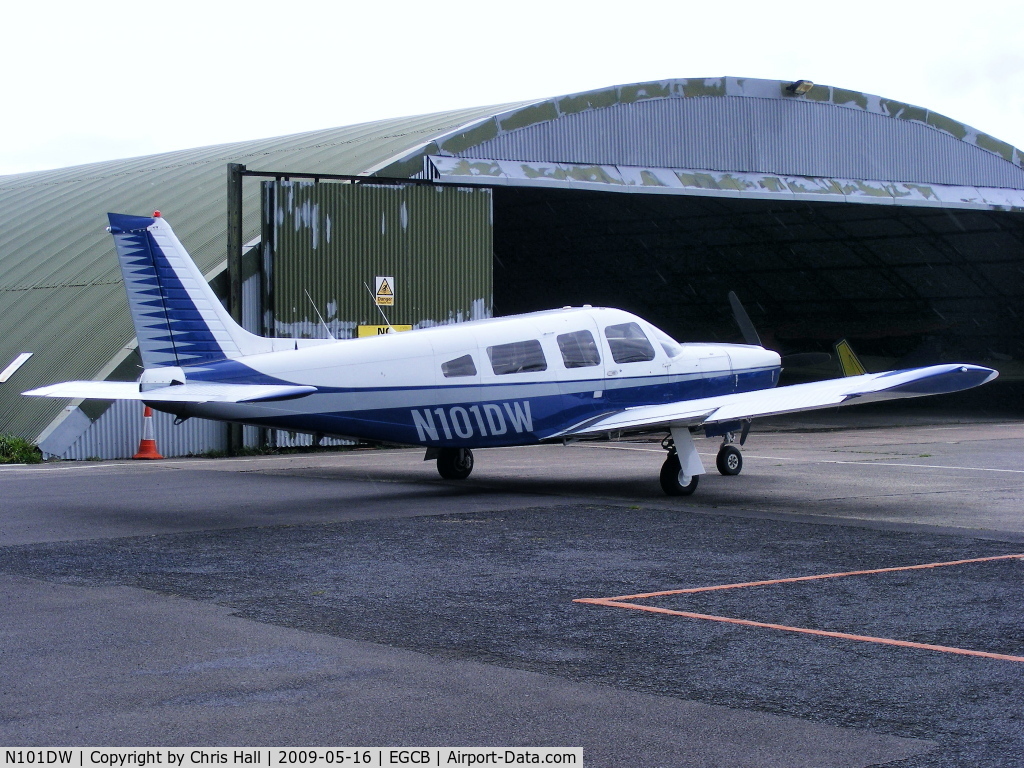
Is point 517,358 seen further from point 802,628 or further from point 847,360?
point 847,360

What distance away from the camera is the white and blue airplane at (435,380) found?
14.0 metres

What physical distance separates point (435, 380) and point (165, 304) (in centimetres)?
351

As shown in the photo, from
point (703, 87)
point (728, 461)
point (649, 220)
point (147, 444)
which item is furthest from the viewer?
point (649, 220)

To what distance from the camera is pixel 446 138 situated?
25.8m

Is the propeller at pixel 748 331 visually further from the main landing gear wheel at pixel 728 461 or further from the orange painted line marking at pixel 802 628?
the orange painted line marking at pixel 802 628

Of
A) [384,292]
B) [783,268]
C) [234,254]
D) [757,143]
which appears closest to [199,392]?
[234,254]

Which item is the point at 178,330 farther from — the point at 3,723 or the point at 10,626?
the point at 3,723

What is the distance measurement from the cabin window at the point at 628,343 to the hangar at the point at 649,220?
9879mm

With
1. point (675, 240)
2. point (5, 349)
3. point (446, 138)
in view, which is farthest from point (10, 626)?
point (675, 240)

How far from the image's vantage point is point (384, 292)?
2545 centimetres

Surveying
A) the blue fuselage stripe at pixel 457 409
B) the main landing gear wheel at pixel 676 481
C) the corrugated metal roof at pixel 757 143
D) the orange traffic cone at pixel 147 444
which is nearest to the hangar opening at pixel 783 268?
the corrugated metal roof at pixel 757 143

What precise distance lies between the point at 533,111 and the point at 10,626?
2076cm

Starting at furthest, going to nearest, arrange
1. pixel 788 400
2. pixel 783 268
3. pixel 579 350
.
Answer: pixel 783 268 < pixel 579 350 < pixel 788 400

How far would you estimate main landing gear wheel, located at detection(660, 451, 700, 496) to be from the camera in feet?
50.1
